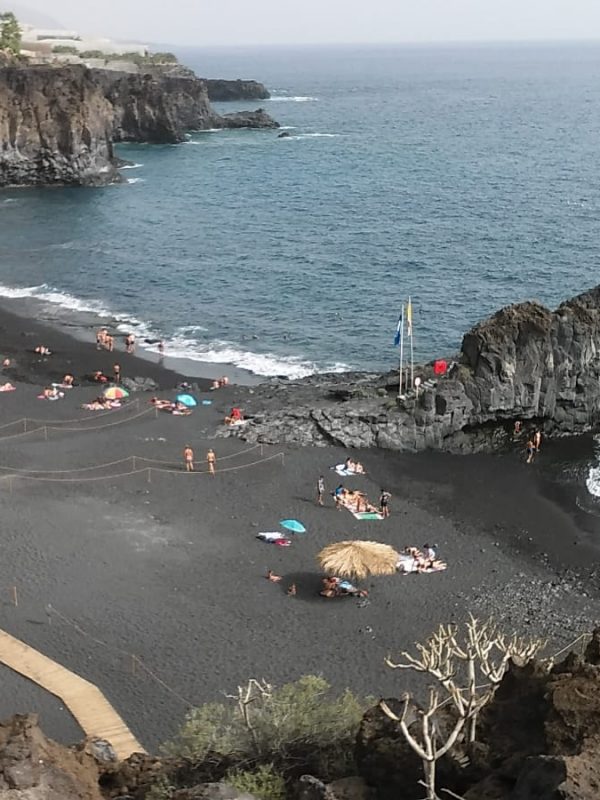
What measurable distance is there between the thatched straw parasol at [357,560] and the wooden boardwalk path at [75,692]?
382 inches

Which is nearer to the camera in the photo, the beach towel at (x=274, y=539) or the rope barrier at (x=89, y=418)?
the beach towel at (x=274, y=539)

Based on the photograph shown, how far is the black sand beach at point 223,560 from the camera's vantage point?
2872 cm

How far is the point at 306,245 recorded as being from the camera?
9056cm

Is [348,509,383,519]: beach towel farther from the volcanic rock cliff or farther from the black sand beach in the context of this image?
the volcanic rock cliff

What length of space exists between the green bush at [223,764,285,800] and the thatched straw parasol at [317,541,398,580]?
16661mm

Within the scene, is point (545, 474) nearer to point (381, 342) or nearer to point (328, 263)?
point (381, 342)

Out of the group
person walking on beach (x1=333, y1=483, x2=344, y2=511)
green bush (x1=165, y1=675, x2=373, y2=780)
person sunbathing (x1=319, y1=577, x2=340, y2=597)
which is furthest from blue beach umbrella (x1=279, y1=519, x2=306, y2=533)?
green bush (x1=165, y1=675, x2=373, y2=780)

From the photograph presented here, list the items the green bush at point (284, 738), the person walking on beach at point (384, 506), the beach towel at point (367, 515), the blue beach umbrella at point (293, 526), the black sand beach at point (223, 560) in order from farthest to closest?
1. the person walking on beach at point (384, 506)
2. the beach towel at point (367, 515)
3. the blue beach umbrella at point (293, 526)
4. the black sand beach at point (223, 560)
5. the green bush at point (284, 738)

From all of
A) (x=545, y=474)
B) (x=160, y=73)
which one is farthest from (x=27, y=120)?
(x=545, y=474)

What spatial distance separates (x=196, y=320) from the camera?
7000 cm

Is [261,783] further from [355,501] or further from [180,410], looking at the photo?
[180,410]

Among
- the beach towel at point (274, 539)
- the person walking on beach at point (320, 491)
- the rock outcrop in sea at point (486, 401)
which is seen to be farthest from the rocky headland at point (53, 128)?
the beach towel at point (274, 539)

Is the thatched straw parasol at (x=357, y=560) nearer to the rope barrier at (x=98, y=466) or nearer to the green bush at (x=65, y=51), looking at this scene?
the rope barrier at (x=98, y=466)

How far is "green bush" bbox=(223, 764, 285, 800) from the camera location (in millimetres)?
15922
